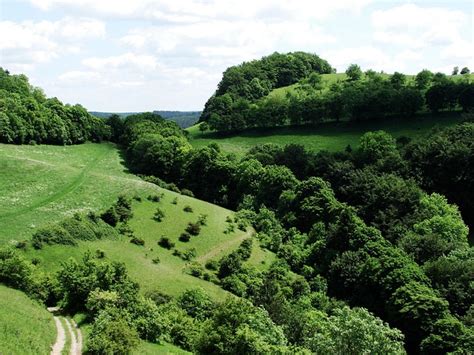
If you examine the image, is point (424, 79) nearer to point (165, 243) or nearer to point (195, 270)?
point (165, 243)

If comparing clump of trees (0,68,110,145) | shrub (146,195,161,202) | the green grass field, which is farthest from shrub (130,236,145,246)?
the green grass field

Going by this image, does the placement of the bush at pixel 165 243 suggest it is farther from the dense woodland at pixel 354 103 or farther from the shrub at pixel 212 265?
the dense woodland at pixel 354 103

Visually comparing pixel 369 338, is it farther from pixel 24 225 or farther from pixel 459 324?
pixel 24 225

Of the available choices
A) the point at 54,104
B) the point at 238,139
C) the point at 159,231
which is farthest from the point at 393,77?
the point at 159,231

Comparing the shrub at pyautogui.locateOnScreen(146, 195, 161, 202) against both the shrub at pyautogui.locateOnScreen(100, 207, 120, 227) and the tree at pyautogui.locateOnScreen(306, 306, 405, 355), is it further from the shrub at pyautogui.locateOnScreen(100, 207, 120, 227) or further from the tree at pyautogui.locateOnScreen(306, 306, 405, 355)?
the tree at pyautogui.locateOnScreen(306, 306, 405, 355)

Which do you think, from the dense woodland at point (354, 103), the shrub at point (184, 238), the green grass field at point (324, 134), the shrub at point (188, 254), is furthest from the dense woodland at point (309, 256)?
the shrub at point (184, 238)

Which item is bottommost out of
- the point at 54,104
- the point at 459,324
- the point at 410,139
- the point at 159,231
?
the point at 459,324
